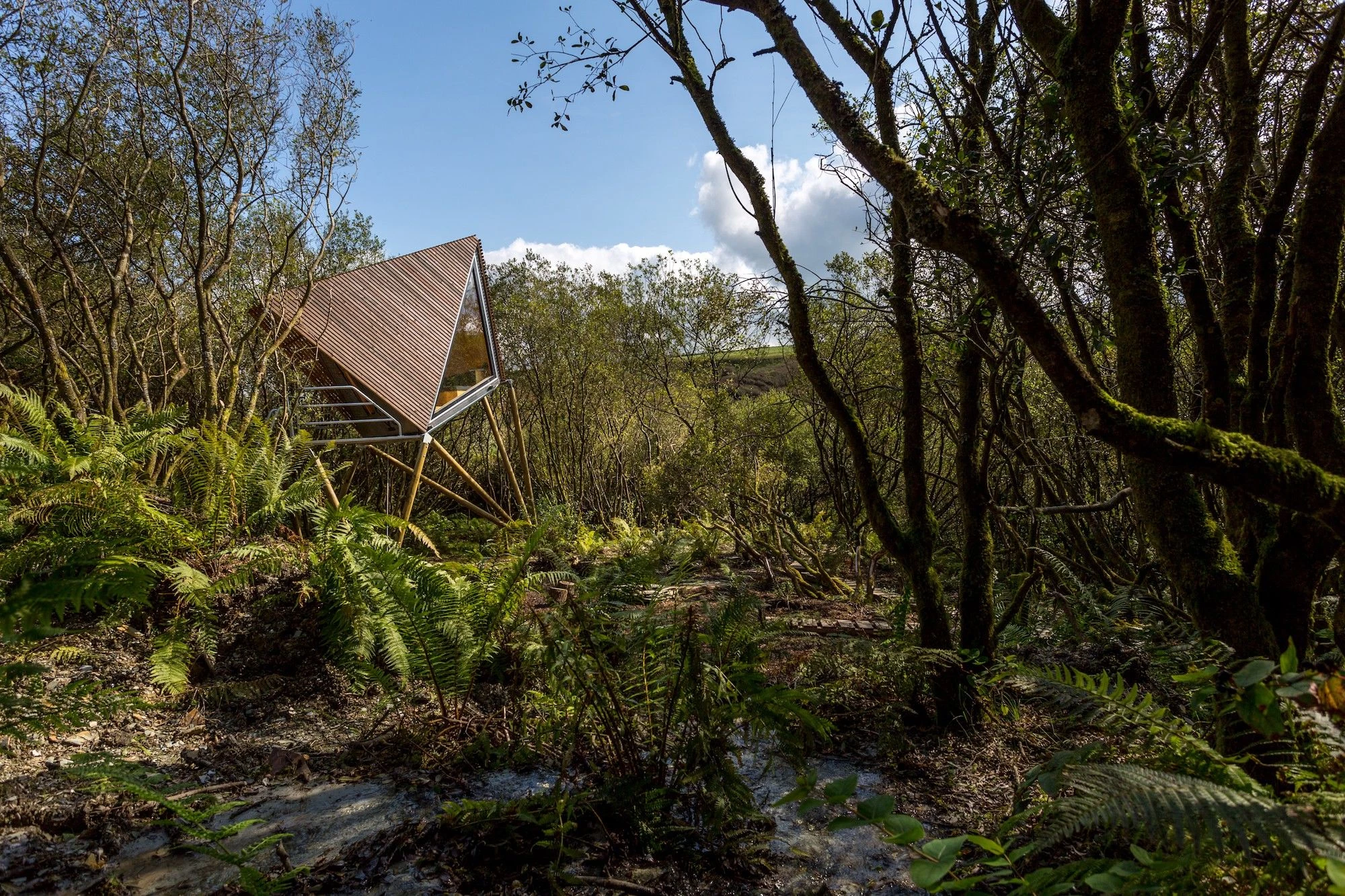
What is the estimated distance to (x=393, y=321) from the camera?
26.8ft

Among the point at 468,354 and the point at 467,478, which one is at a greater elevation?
the point at 468,354

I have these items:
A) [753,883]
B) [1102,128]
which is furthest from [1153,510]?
[753,883]

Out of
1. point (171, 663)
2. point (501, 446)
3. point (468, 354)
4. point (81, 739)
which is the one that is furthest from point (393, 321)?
point (81, 739)

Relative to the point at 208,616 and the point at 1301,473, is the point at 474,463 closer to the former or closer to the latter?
the point at 208,616

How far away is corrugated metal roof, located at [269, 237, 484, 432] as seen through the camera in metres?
7.18

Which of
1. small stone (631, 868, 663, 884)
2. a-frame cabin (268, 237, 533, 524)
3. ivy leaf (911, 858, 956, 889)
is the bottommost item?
small stone (631, 868, 663, 884)

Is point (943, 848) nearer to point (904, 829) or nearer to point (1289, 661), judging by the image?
point (904, 829)

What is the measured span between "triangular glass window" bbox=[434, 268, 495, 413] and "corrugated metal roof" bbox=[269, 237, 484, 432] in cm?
19

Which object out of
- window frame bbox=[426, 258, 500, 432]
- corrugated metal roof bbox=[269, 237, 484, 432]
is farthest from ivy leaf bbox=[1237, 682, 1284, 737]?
window frame bbox=[426, 258, 500, 432]

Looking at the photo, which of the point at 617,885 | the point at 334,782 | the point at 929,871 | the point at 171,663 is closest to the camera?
the point at 929,871

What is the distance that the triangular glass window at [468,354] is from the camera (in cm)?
863

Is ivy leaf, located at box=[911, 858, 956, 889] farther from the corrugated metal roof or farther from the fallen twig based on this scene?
the corrugated metal roof

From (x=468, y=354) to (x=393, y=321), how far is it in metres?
1.42

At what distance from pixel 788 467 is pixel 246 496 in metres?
7.59
